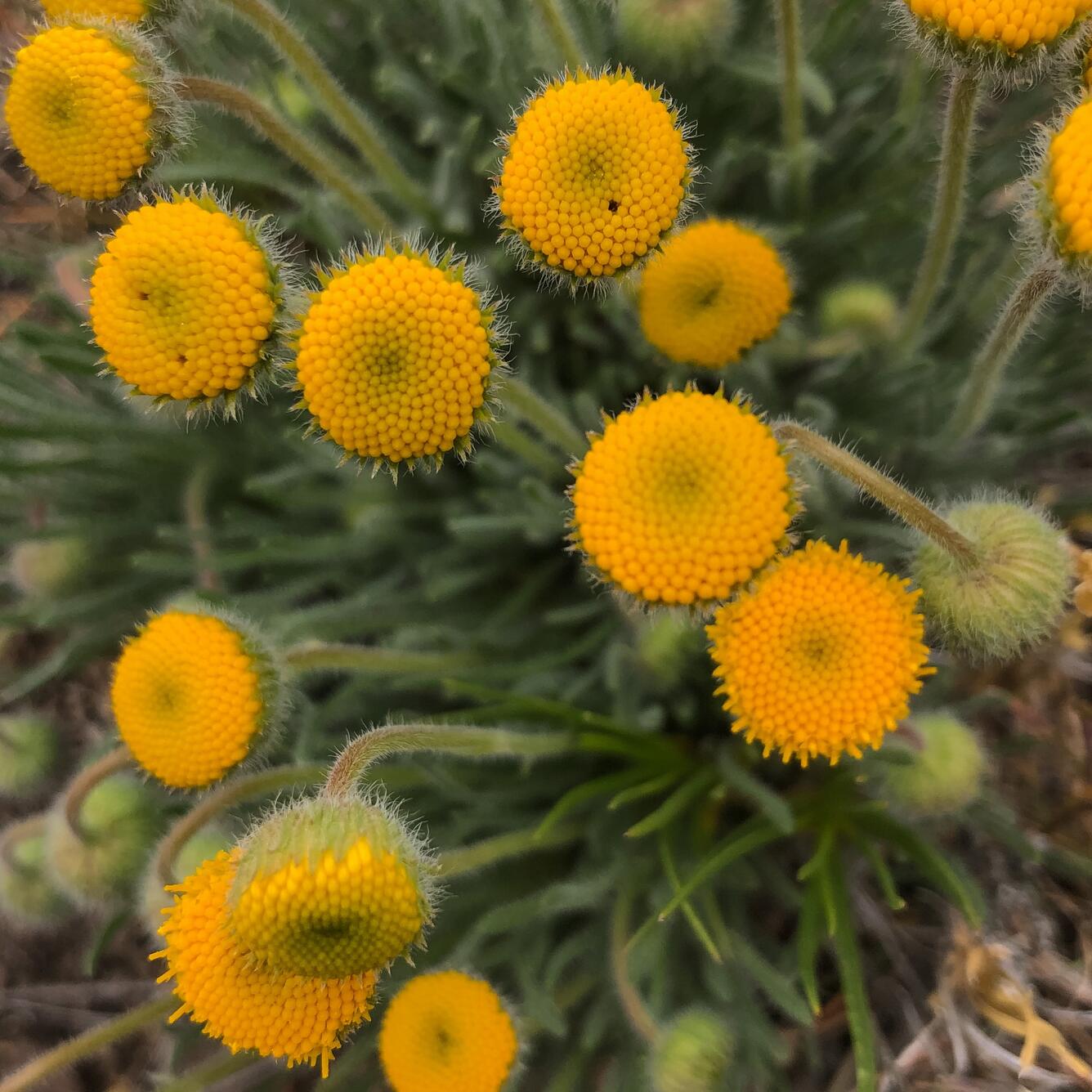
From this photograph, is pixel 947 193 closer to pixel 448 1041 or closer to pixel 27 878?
pixel 448 1041

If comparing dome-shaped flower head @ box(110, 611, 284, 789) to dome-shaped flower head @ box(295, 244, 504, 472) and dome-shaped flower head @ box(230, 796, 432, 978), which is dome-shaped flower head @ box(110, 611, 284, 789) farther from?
dome-shaped flower head @ box(295, 244, 504, 472)

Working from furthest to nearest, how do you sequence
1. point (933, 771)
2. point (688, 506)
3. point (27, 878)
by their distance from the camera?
1. point (27, 878)
2. point (933, 771)
3. point (688, 506)

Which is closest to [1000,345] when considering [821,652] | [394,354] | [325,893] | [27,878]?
[821,652]

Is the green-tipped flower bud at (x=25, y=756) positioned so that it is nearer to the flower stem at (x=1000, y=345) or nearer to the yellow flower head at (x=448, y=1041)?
the yellow flower head at (x=448, y=1041)

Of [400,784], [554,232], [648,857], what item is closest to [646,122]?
[554,232]

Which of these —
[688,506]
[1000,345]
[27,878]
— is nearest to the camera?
[688,506]

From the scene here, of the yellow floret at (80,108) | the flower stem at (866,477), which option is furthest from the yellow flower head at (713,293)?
the yellow floret at (80,108)
